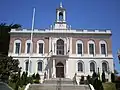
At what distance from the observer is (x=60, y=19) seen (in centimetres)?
3997

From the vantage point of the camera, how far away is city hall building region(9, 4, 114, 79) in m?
35.9

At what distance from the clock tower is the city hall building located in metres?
0.06

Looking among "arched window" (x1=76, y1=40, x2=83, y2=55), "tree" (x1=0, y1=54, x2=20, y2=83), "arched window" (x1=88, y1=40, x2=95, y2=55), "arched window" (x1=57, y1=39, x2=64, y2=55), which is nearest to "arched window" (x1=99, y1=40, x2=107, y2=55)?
"arched window" (x1=88, y1=40, x2=95, y2=55)

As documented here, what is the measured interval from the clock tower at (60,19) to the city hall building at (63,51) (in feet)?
0.19

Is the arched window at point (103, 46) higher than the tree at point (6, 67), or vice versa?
the arched window at point (103, 46)

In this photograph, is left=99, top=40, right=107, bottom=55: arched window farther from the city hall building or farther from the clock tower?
the clock tower

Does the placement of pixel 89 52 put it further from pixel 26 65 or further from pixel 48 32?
pixel 26 65

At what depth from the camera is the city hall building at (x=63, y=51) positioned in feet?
118

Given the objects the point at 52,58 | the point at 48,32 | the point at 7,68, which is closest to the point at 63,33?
the point at 48,32

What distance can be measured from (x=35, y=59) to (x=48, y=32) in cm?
577

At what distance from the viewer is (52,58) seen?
118 feet

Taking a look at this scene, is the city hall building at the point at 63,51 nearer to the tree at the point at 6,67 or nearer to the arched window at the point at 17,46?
the arched window at the point at 17,46

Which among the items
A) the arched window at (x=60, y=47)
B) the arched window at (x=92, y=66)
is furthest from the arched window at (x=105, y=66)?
the arched window at (x=60, y=47)

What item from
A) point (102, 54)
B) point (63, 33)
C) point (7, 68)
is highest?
point (63, 33)
